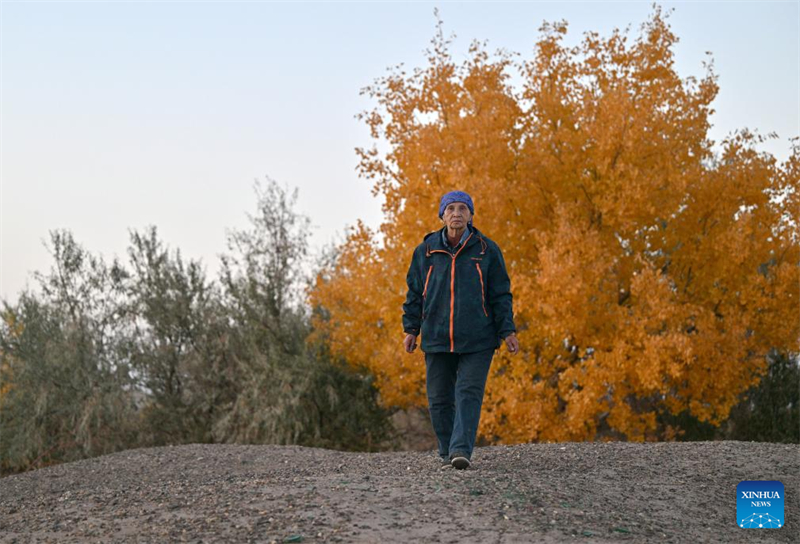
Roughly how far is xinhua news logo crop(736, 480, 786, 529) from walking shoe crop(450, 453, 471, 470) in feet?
6.50

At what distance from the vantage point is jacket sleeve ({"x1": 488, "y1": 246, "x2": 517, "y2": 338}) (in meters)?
6.83

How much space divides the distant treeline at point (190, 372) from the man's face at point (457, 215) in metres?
11.1

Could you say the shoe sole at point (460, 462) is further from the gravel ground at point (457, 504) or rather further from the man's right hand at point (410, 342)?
the man's right hand at point (410, 342)

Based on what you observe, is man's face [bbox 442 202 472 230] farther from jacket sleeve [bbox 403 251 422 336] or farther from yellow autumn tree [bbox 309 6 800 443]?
→ yellow autumn tree [bbox 309 6 800 443]

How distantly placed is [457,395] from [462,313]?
24.7 inches

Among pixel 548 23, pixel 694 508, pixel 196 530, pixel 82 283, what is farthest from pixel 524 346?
pixel 82 283

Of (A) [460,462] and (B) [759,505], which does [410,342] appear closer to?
(A) [460,462]

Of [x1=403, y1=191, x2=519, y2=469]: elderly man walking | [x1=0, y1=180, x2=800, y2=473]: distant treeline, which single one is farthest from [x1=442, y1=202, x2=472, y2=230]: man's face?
[x1=0, y1=180, x2=800, y2=473]: distant treeline

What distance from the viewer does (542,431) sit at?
1440 cm

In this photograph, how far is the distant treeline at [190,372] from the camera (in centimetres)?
1802

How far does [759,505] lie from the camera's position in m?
6.80

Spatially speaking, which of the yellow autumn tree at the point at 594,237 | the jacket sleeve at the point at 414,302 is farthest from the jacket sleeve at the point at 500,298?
the yellow autumn tree at the point at 594,237

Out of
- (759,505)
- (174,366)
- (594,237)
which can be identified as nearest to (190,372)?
(174,366)

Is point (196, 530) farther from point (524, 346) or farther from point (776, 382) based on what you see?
point (776, 382)
